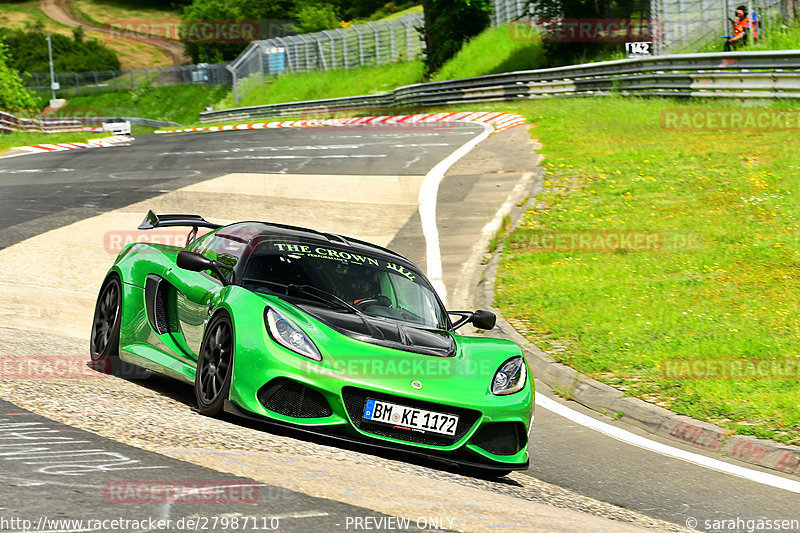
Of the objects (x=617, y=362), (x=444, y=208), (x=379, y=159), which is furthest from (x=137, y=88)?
(x=617, y=362)

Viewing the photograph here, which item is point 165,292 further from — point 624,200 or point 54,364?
point 624,200

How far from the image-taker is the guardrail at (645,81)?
21000 millimetres

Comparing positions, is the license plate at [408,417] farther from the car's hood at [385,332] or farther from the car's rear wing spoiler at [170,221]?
the car's rear wing spoiler at [170,221]

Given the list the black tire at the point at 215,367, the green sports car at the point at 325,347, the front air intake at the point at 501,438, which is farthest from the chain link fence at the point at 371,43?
the black tire at the point at 215,367

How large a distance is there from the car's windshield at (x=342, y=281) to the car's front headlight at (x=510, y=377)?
0.78 meters

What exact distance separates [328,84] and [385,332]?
55.6m

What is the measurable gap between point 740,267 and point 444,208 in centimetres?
587

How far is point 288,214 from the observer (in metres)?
16.3

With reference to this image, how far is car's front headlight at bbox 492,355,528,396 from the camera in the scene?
21.0ft

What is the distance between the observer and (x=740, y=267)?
12.2 metres

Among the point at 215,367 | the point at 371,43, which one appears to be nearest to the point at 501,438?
the point at 215,367

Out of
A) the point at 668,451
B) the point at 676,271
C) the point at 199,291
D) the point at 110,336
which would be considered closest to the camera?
the point at 199,291

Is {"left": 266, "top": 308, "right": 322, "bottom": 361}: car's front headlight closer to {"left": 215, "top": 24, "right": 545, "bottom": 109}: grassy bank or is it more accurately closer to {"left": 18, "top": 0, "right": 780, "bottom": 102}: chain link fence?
{"left": 18, "top": 0, "right": 780, "bottom": 102}: chain link fence

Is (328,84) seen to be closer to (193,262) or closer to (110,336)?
(110,336)
